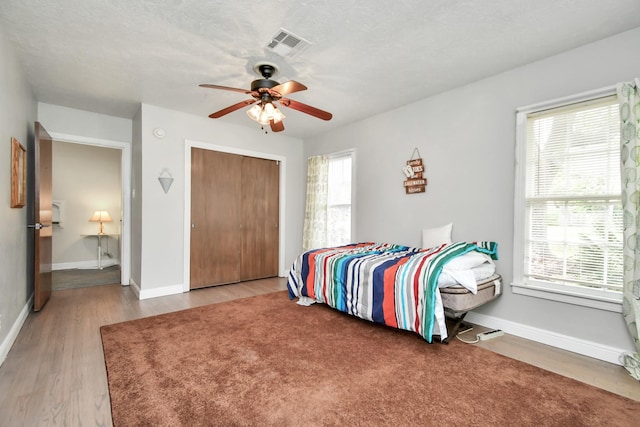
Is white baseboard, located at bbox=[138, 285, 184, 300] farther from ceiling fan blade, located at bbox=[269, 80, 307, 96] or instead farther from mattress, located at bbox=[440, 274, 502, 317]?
mattress, located at bbox=[440, 274, 502, 317]

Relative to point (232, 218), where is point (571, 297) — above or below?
below

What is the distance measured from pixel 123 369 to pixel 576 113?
409cm

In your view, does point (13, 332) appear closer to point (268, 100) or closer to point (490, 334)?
point (268, 100)

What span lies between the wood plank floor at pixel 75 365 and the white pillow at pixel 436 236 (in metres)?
1.07

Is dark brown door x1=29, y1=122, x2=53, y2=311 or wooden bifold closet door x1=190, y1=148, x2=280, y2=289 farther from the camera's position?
wooden bifold closet door x1=190, y1=148, x2=280, y2=289

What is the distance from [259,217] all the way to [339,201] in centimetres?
138

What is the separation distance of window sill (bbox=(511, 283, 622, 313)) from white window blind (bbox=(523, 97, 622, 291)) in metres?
0.08

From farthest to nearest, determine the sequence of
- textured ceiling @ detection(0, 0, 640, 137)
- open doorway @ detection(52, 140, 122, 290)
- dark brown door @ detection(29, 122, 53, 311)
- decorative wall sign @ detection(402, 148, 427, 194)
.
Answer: open doorway @ detection(52, 140, 122, 290), decorative wall sign @ detection(402, 148, 427, 194), dark brown door @ detection(29, 122, 53, 311), textured ceiling @ detection(0, 0, 640, 137)

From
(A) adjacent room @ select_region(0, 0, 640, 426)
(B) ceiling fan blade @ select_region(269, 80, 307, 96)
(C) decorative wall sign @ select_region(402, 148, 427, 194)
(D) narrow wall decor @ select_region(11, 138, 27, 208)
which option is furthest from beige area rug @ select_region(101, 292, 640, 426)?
(B) ceiling fan blade @ select_region(269, 80, 307, 96)

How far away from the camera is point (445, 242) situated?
10.8 ft

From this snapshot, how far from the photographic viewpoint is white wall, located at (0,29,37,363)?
7.59ft

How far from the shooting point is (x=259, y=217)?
16.8ft

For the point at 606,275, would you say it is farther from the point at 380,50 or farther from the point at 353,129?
the point at 353,129

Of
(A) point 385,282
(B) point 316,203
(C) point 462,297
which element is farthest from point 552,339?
(B) point 316,203
